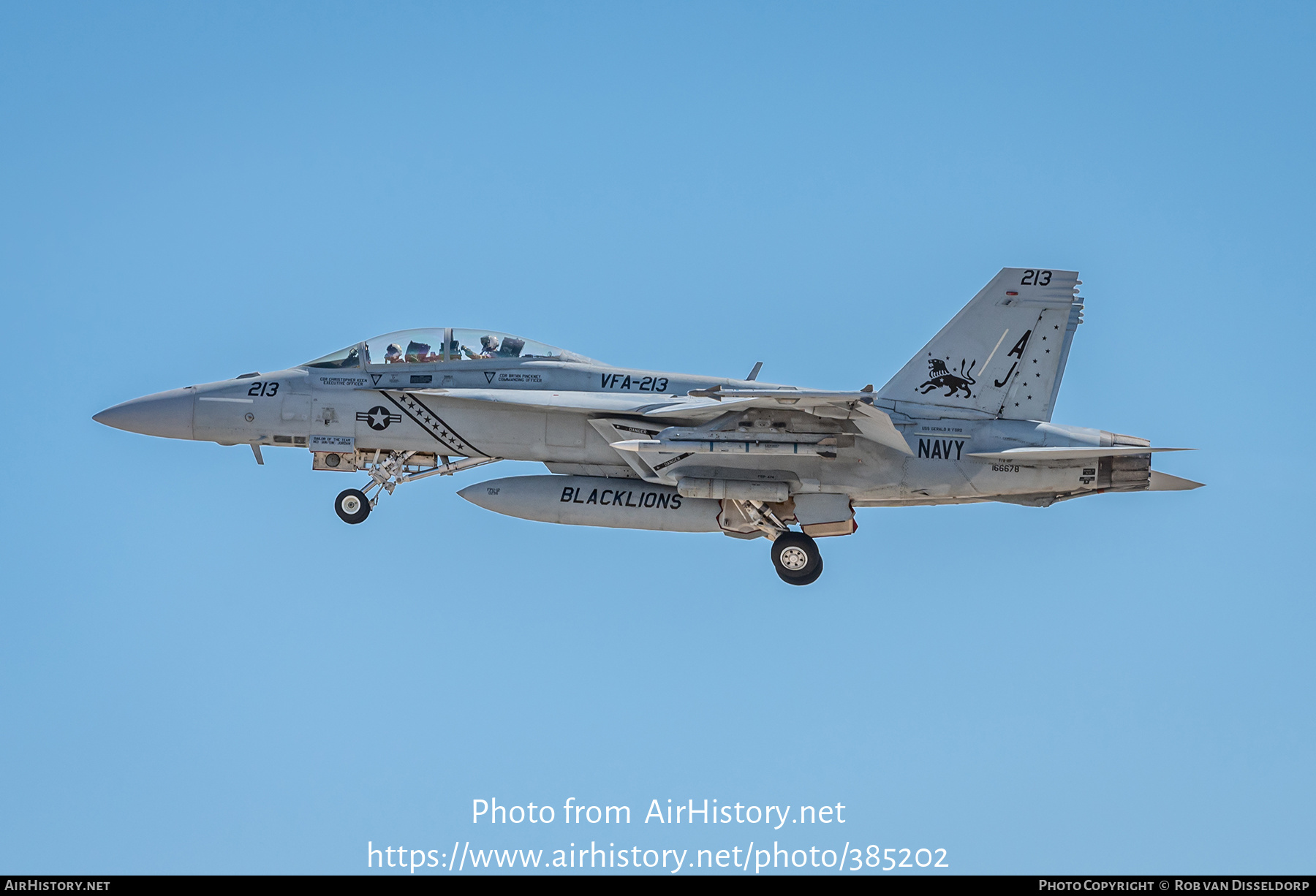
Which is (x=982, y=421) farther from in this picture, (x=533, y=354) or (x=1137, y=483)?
(x=533, y=354)

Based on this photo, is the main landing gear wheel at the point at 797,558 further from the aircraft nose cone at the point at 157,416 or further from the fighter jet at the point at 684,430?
the aircraft nose cone at the point at 157,416

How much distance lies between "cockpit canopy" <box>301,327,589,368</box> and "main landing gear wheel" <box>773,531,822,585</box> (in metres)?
3.75

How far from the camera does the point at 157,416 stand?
22422 mm

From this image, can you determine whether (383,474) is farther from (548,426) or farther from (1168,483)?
(1168,483)

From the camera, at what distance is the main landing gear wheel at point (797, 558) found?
2178cm

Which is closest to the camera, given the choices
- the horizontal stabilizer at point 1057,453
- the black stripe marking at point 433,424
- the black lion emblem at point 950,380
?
the horizontal stabilizer at point 1057,453

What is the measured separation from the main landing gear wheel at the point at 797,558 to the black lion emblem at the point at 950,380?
258 cm

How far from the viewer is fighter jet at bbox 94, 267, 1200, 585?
21.1 m

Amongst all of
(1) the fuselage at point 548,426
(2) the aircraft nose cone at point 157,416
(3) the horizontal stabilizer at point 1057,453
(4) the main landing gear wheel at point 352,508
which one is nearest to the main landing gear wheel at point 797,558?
(1) the fuselage at point 548,426

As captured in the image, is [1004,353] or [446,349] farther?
[446,349]

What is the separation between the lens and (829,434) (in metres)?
20.8

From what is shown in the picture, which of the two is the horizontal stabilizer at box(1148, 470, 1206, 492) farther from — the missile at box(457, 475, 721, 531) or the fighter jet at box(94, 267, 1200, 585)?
the missile at box(457, 475, 721, 531)

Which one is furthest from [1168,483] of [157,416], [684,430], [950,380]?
[157,416]

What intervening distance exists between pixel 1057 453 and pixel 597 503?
6.09 metres
